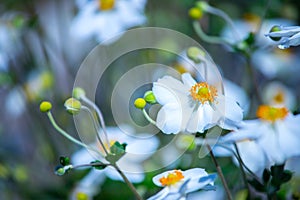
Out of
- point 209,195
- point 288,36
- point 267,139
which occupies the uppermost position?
point 288,36

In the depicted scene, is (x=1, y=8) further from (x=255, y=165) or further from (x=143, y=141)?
(x=255, y=165)

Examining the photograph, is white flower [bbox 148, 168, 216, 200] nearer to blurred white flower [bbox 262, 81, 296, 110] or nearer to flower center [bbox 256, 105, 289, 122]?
flower center [bbox 256, 105, 289, 122]

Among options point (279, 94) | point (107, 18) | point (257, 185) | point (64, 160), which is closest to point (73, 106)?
point (64, 160)

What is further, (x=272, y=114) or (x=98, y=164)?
(x=272, y=114)

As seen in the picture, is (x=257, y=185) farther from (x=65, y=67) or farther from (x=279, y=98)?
(x=65, y=67)

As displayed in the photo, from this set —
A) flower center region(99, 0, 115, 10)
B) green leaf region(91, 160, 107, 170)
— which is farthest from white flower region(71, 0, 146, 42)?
green leaf region(91, 160, 107, 170)

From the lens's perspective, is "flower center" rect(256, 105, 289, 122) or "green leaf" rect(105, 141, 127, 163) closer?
"green leaf" rect(105, 141, 127, 163)

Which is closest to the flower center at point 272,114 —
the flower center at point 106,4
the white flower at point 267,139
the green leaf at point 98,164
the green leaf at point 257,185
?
the white flower at point 267,139
